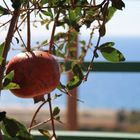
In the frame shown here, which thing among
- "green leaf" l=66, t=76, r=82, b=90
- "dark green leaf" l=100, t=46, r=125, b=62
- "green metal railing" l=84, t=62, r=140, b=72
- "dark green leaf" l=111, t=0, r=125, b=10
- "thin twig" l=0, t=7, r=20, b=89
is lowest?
"green metal railing" l=84, t=62, r=140, b=72

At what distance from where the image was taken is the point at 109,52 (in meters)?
0.69

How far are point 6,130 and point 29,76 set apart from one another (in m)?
0.07

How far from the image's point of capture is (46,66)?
0.56 meters

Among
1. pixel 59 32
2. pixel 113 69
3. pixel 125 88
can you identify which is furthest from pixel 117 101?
pixel 59 32

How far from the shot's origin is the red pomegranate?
55 cm

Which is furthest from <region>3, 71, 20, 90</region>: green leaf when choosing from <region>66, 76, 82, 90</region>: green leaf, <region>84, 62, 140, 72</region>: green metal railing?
<region>84, 62, 140, 72</region>: green metal railing

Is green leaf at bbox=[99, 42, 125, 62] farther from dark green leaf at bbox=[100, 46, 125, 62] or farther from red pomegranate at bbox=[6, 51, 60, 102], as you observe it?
Answer: red pomegranate at bbox=[6, 51, 60, 102]

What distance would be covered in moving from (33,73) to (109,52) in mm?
173

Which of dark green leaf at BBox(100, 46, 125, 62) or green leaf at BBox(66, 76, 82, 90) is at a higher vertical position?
dark green leaf at BBox(100, 46, 125, 62)

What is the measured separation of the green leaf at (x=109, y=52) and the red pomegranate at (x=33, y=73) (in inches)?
5.2

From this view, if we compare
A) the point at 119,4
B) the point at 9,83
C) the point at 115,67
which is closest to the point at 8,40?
the point at 9,83

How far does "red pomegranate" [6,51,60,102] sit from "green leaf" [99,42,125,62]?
13cm

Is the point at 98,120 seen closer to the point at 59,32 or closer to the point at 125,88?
the point at 125,88

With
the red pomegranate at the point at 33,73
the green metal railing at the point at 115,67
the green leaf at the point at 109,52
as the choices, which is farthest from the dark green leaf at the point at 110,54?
the green metal railing at the point at 115,67
